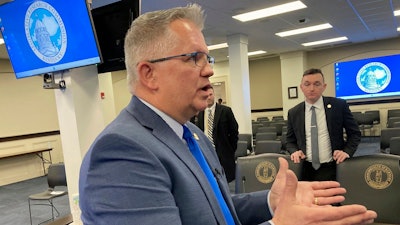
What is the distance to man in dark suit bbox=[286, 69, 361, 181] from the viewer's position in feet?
8.30

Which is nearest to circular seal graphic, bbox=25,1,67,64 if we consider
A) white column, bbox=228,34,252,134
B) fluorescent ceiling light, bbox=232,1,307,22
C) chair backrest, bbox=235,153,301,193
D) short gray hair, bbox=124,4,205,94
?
short gray hair, bbox=124,4,205,94

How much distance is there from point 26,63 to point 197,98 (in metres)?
1.82

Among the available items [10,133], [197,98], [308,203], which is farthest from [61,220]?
[10,133]

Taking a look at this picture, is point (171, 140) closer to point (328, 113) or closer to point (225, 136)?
point (328, 113)

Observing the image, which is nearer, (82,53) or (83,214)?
(83,214)

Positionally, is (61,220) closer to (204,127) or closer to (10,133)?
(204,127)

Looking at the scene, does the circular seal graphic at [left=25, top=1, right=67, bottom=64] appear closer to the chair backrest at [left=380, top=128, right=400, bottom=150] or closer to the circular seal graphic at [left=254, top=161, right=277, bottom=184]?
the circular seal graphic at [left=254, top=161, right=277, bottom=184]

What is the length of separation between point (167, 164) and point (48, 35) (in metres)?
1.70

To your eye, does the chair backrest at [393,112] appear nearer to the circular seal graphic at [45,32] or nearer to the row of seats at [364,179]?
the row of seats at [364,179]

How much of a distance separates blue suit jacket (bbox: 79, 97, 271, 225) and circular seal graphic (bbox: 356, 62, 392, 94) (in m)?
10.4

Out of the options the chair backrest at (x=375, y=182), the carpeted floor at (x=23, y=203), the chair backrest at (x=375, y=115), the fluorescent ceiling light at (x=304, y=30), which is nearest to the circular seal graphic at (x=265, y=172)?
the chair backrest at (x=375, y=182)

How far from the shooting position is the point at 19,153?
282 inches

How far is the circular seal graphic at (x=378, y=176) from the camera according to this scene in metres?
1.96

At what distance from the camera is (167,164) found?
770 mm
